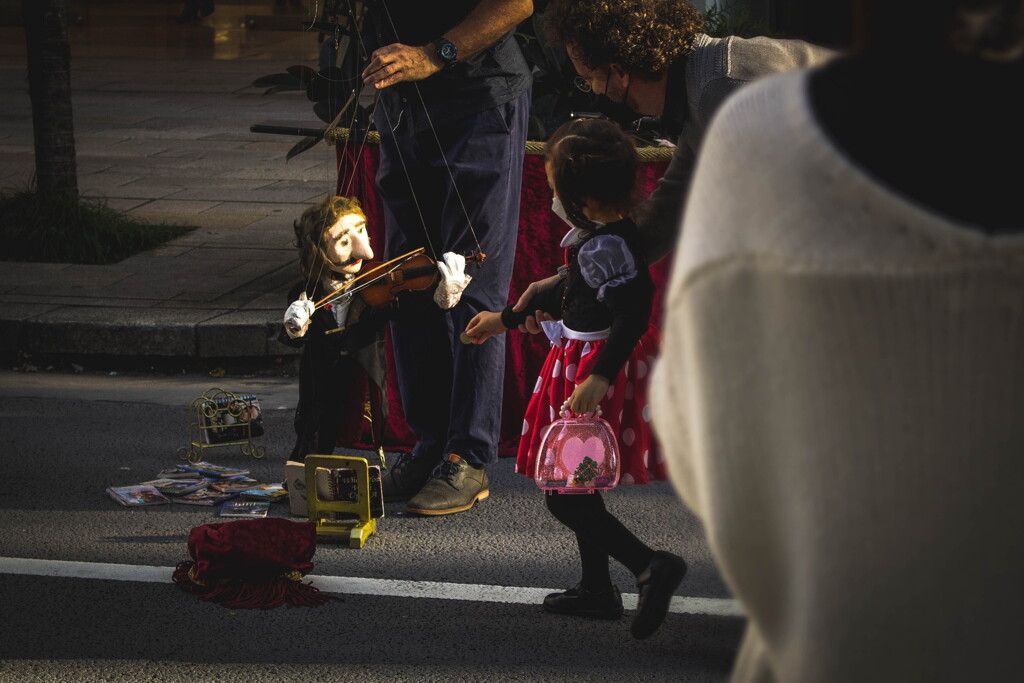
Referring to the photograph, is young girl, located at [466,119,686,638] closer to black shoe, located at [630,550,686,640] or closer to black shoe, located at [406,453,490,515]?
black shoe, located at [630,550,686,640]

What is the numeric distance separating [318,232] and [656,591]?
1.78m

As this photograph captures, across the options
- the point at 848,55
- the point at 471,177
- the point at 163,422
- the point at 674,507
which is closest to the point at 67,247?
the point at 163,422

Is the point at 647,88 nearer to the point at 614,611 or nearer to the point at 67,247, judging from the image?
the point at 614,611

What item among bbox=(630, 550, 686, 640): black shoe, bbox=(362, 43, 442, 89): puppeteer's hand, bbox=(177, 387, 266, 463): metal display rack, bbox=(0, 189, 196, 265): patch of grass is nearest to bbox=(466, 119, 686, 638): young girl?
bbox=(630, 550, 686, 640): black shoe

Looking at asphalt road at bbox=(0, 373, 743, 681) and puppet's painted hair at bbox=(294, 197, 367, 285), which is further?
puppet's painted hair at bbox=(294, 197, 367, 285)

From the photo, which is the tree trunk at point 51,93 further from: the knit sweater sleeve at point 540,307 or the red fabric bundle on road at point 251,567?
the knit sweater sleeve at point 540,307

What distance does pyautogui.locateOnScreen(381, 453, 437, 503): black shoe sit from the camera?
4777 mm

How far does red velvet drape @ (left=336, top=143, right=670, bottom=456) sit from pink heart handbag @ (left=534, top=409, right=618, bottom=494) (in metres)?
1.75

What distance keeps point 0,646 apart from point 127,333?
3.38m

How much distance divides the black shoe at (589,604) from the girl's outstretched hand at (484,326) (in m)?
0.75

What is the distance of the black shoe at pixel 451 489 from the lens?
4594mm

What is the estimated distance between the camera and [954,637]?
1.00 m

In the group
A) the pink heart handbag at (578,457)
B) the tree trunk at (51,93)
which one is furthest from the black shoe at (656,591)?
the tree trunk at (51,93)

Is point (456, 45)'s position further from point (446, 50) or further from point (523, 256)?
point (523, 256)
